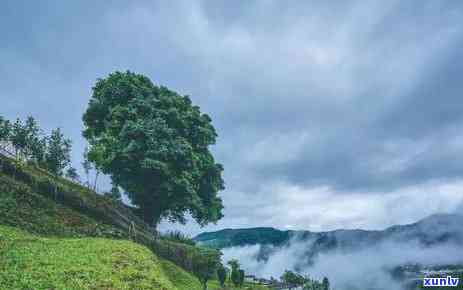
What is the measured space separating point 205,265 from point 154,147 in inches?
507

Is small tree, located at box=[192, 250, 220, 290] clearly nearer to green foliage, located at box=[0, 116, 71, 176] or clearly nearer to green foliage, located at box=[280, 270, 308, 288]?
green foliage, located at box=[0, 116, 71, 176]

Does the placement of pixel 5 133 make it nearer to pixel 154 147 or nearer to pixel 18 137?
pixel 18 137

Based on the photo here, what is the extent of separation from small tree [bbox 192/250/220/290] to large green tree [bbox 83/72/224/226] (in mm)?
6652

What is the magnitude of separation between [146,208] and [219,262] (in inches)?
527

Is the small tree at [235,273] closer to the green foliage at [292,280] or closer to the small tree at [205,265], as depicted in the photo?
the small tree at [205,265]

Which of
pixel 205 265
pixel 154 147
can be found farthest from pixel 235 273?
pixel 154 147

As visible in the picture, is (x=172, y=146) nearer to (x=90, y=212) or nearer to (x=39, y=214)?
(x=90, y=212)

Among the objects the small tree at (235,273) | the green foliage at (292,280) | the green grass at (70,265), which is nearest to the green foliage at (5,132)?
the green grass at (70,265)

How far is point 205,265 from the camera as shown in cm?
3612

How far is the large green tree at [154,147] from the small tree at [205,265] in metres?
6.65

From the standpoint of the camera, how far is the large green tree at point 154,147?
39.7m

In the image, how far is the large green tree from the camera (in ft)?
130

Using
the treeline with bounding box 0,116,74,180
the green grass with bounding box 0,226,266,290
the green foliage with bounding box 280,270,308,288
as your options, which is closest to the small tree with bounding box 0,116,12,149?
the treeline with bounding box 0,116,74,180

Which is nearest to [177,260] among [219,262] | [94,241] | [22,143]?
[219,262]
